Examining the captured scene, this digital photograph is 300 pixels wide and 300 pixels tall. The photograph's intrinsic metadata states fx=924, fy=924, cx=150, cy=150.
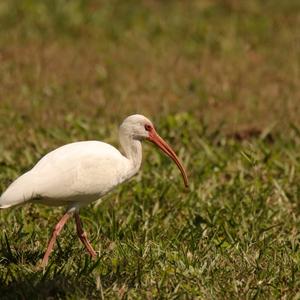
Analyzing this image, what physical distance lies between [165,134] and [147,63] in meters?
2.98

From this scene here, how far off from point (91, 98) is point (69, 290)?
17.7 ft

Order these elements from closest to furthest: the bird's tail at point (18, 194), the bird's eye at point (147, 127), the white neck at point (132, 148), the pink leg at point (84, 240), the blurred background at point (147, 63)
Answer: the bird's tail at point (18, 194) → the pink leg at point (84, 240) → the white neck at point (132, 148) → the bird's eye at point (147, 127) → the blurred background at point (147, 63)

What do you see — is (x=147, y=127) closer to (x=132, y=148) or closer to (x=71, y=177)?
(x=132, y=148)

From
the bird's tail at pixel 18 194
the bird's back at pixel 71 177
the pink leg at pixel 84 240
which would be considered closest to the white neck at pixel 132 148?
the bird's back at pixel 71 177

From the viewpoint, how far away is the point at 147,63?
11.8 meters

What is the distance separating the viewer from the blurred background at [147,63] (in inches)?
389

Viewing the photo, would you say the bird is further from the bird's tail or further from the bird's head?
the bird's head

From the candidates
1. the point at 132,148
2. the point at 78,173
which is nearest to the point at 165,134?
the point at 132,148

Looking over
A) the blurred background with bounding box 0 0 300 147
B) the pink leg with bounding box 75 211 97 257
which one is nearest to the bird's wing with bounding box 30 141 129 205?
the pink leg with bounding box 75 211 97 257

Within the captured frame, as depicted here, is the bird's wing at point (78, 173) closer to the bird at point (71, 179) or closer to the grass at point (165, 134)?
the bird at point (71, 179)

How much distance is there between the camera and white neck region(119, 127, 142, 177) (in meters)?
6.32

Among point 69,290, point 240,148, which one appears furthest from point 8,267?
point 240,148

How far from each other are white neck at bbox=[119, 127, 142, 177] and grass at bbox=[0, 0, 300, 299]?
20.6 inches

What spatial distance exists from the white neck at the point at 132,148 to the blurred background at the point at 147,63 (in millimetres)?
2529
